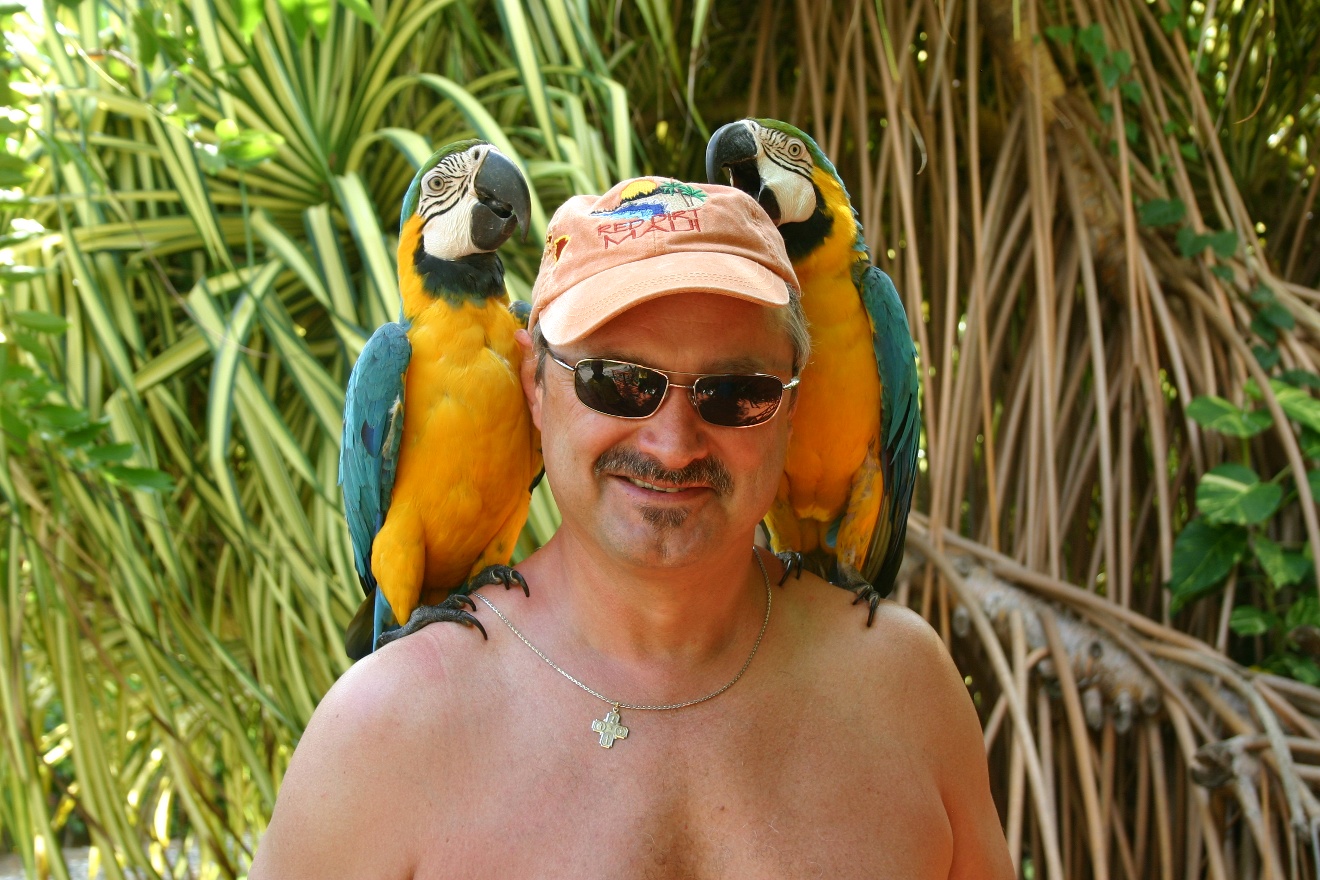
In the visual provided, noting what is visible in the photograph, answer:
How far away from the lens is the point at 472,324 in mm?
1338

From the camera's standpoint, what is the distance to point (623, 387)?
3.27 ft

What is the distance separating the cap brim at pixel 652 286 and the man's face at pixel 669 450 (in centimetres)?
3

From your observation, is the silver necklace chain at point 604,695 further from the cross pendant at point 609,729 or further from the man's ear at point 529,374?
the man's ear at point 529,374

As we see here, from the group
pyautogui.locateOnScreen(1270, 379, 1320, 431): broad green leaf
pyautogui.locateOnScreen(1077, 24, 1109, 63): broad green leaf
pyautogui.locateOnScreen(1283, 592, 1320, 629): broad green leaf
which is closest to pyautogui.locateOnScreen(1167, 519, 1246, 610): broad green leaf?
pyautogui.locateOnScreen(1283, 592, 1320, 629): broad green leaf

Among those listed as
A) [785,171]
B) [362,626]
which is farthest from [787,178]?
[362,626]

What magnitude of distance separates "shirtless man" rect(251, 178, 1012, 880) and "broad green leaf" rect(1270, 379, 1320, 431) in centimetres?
149

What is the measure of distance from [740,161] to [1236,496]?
152cm

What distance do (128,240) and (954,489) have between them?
1820 mm

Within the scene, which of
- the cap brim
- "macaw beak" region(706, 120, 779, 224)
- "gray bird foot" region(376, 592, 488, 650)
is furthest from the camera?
"macaw beak" region(706, 120, 779, 224)

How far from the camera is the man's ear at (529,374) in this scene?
1.21 metres

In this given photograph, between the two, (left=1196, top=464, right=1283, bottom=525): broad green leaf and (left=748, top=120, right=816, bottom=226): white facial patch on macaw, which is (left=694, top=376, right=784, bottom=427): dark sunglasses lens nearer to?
(left=748, top=120, right=816, bottom=226): white facial patch on macaw

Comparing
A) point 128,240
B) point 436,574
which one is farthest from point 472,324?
point 128,240

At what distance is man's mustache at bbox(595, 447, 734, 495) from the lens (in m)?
1.00

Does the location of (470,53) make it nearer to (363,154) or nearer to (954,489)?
(363,154)
